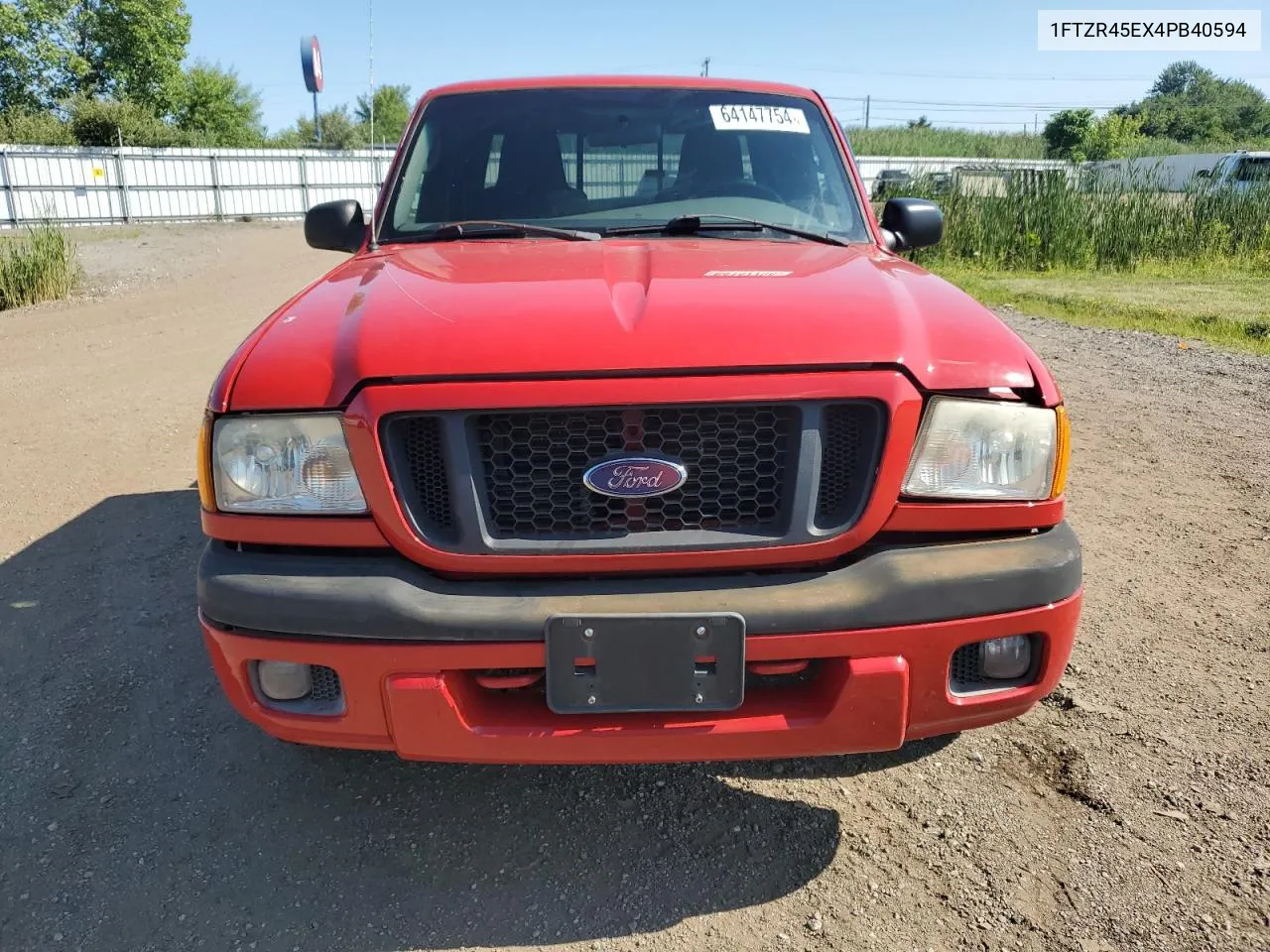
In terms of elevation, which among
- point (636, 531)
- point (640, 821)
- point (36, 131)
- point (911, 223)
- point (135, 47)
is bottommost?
point (640, 821)

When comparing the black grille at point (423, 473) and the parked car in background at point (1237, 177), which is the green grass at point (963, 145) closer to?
the parked car in background at point (1237, 177)

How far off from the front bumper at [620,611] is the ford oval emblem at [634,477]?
0.19 m

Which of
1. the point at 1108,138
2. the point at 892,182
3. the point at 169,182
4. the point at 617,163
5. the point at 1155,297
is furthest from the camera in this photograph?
the point at 1108,138

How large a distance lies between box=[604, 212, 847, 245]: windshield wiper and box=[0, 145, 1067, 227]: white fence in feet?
68.0

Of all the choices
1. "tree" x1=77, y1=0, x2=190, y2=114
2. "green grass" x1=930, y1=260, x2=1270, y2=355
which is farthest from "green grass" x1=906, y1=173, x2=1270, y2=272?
"tree" x1=77, y1=0, x2=190, y2=114

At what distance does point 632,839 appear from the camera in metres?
2.34

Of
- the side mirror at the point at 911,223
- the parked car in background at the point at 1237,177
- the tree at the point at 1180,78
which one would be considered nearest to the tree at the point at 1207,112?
the tree at the point at 1180,78

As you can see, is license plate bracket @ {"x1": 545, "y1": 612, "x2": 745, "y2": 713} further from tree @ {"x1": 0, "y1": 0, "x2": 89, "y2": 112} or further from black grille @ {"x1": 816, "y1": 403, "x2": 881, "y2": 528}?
tree @ {"x1": 0, "y1": 0, "x2": 89, "y2": 112}

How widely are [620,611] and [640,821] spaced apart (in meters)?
0.85

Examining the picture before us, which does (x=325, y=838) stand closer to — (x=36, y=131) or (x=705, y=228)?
(x=705, y=228)

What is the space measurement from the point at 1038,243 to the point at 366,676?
47.1ft

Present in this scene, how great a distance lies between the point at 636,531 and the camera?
194 centimetres

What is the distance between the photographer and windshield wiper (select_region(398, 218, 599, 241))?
9.57 ft

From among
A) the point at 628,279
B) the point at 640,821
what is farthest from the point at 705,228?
the point at 640,821
